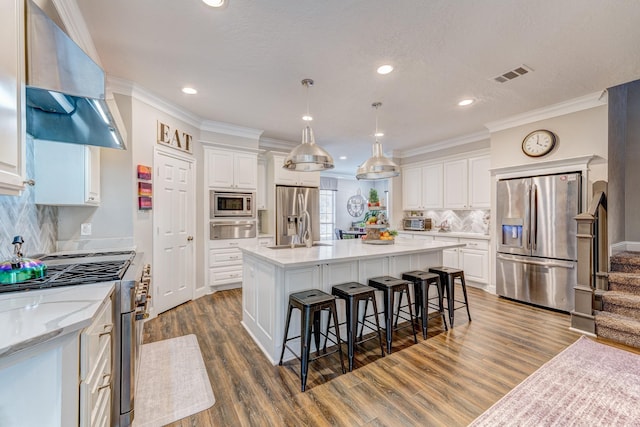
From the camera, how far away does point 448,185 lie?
18.1 ft

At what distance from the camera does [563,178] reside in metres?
3.66

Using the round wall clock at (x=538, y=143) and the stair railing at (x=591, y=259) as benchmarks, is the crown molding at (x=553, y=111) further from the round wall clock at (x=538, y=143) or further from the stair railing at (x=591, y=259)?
the stair railing at (x=591, y=259)

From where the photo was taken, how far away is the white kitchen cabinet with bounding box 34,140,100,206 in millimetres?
2211

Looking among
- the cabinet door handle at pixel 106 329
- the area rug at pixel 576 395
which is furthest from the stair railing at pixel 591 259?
the cabinet door handle at pixel 106 329

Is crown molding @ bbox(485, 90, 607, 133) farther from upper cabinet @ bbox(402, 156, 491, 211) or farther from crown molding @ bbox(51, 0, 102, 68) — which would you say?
crown molding @ bbox(51, 0, 102, 68)

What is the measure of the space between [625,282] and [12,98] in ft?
18.2

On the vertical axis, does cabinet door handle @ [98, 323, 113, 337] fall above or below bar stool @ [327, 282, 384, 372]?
above

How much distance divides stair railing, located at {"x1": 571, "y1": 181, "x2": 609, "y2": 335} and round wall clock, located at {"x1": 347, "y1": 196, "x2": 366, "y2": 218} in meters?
6.77

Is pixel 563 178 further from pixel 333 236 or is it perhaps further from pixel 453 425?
pixel 333 236

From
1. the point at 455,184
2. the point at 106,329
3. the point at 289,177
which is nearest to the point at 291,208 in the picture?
the point at 289,177

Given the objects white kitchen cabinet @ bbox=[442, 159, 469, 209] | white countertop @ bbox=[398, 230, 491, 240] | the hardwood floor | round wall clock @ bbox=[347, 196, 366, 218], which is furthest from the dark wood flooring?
round wall clock @ bbox=[347, 196, 366, 218]

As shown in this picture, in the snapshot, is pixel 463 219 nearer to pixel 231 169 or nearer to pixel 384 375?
pixel 384 375

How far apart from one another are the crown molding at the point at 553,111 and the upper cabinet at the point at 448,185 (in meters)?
0.66

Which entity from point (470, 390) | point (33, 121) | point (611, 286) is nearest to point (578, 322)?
point (611, 286)
